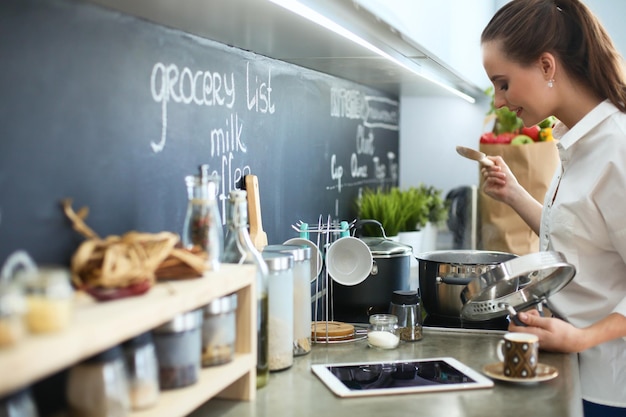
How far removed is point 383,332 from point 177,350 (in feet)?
2.32

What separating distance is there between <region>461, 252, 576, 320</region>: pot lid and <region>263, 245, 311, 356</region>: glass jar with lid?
1.08 ft

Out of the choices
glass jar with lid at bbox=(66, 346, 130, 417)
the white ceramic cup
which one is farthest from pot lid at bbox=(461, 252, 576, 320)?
glass jar with lid at bbox=(66, 346, 130, 417)

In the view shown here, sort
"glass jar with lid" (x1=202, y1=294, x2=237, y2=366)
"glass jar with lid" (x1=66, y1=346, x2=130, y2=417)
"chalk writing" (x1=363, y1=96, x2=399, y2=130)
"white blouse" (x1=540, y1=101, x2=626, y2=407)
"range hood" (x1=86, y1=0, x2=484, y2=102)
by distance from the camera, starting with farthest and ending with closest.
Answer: "chalk writing" (x1=363, y1=96, x2=399, y2=130)
"white blouse" (x1=540, y1=101, x2=626, y2=407)
"range hood" (x1=86, y1=0, x2=484, y2=102)
"glass jar with lid" (x1=202, y1=294, x2=237, y2=366)
"glass jar with lid" (x1=66, y1=346, x2=130, y2=417)

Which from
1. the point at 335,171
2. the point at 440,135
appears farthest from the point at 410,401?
the point at 440,135

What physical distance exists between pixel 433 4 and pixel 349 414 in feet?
3.96

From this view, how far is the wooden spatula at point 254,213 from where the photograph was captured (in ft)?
5.28

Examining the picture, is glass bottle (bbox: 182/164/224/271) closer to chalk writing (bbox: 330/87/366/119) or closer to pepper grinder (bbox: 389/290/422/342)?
pepper grinder (bbox: 389/290/422/342)

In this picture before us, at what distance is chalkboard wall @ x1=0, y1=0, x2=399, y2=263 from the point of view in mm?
934

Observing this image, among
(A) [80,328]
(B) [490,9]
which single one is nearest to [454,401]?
(A) [80,328]

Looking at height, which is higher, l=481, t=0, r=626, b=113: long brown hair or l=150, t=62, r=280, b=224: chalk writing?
l=481, t=0, r=626, b=113: long brown hair

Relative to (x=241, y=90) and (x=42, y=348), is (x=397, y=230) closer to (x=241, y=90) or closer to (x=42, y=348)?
(x=241, y=90)

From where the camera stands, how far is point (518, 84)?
1.62 metres

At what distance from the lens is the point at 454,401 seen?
3.98 ft

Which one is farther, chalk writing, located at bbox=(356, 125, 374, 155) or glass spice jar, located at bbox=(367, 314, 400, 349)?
chalk writing, located at bbox=(356, 125, 374, 155)
